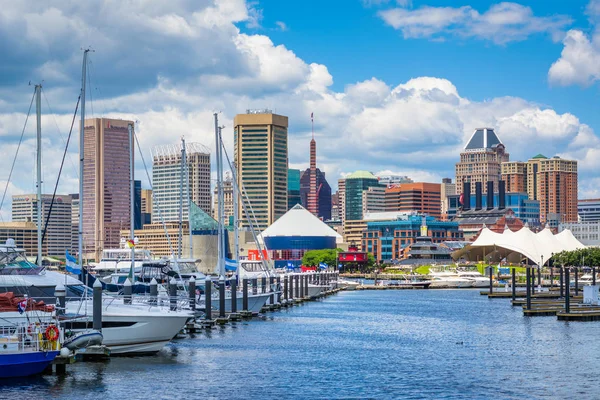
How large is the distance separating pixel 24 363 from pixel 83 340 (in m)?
3.89

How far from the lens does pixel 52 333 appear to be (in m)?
46.1

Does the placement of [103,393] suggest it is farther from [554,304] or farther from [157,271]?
[554,304]

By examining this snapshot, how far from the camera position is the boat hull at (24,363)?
45000 mm

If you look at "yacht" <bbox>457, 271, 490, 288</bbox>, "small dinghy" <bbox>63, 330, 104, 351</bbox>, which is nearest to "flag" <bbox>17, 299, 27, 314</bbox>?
"small dinghy" <bbox>63, 330, 104, 351</bbox>

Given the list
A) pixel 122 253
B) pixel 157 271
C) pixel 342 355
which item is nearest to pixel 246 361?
pixel 342 355

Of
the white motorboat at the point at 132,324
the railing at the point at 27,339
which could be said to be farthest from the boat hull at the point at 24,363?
the white motorboat at the point at 132,324

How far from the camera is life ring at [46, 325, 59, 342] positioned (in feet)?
151

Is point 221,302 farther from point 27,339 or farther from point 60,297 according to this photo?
point 27,339

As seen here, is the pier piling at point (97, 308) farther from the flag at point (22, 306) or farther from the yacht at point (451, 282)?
the yacht at point (451, 282)

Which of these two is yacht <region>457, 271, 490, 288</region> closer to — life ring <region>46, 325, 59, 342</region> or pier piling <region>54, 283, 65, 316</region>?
pier piling <region>54, 283, 65, 316</region>

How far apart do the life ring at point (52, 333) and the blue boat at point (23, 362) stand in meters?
0.55

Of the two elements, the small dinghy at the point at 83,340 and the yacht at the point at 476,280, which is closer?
the small dinghy at the point at 83,340

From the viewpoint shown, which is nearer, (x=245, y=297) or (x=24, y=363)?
(x=24, y=363)

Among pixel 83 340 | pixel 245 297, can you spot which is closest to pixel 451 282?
pixel 245 297
